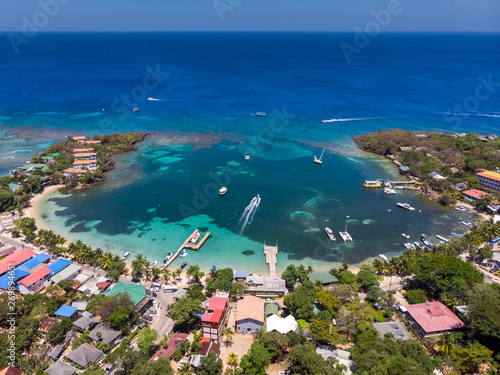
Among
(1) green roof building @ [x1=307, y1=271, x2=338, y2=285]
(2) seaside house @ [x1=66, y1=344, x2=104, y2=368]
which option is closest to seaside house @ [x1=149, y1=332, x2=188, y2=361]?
(2) seaside house @ [x1=66, y1=344, x2=104, y2=368]

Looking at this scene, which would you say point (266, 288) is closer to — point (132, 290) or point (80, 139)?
point (132, 290)

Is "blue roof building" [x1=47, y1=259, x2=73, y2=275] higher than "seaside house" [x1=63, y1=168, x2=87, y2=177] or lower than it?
lower

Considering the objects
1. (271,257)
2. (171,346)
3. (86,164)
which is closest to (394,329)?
(271,257)

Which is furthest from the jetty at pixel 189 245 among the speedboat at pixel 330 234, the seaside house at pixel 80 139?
the seaside house at pixel 80 139

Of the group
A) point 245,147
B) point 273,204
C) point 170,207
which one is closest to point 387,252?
point 273,204

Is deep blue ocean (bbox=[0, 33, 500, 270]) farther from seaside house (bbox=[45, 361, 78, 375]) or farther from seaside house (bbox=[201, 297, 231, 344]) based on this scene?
seaside house (bbox=[45, 361, 78, 375])

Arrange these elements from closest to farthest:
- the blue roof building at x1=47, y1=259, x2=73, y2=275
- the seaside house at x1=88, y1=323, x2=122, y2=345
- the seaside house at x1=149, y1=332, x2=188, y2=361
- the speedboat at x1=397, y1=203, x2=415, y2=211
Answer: the seaside house at x1=149, y1=332, x2=188, y2=361 < the seaside house at x1=88, y1=323, x2=122, y2=345 < the blue roof building at x1=47, y1=259, x2=73, y2=275 < the speedboat at x1=397, y1=203, x2=415, y2=211
